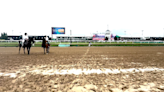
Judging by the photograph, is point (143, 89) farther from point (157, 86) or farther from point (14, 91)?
point (14, 91)

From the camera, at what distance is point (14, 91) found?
13.2ft

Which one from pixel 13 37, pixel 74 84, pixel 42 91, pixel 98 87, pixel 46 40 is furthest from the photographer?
pixel 13 37

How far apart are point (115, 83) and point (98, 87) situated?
0.73 m

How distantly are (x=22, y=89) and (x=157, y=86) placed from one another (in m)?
3.96

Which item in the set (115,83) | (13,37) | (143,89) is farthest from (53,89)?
(13,37)

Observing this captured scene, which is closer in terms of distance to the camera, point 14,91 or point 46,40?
point 14,91

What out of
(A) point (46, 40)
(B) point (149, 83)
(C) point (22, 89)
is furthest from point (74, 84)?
Result: (A) point (46, 40)

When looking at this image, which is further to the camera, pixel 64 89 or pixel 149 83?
pixel 149 83

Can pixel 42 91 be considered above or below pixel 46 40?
below

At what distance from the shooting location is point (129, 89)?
417cm

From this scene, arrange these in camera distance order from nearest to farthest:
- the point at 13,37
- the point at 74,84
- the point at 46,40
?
the point at 74,84 < the point at 46,40 < the point at 13,37

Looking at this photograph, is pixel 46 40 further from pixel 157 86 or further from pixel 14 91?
pixel 157 86

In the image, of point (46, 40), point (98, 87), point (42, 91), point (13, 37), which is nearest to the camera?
point (42, 91)

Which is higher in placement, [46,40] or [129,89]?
[46,40]
